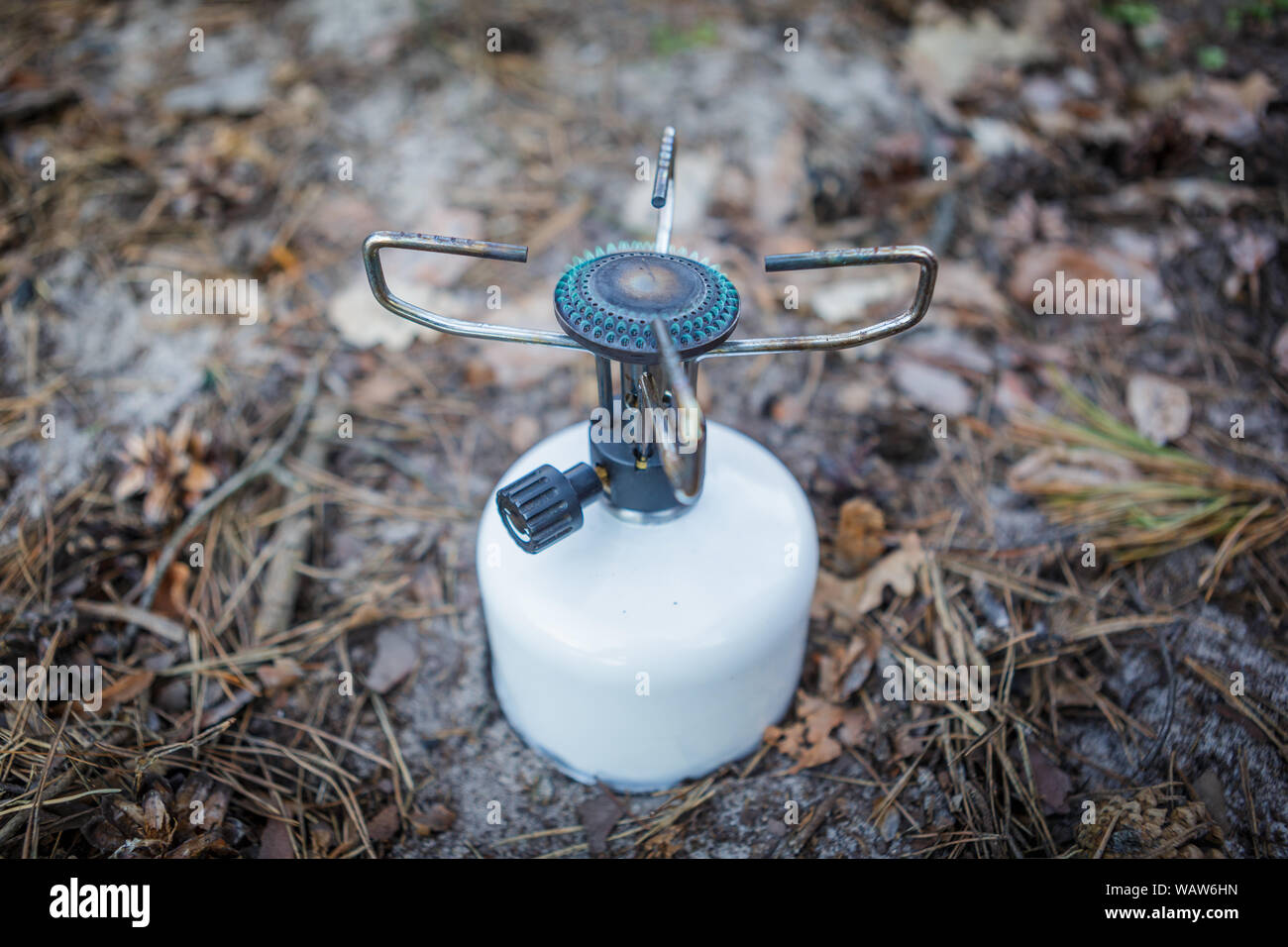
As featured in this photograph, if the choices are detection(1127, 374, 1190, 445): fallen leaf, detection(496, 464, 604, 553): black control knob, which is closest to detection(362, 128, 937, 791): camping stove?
detection(496, 464, 604, 553): black control knob

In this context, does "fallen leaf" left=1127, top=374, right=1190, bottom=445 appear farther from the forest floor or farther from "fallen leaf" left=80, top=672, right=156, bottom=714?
"fallen leaf" left=80, top=672, right=156, bottom=714

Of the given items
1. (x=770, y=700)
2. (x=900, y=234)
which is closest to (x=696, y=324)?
(x=770, y=700)

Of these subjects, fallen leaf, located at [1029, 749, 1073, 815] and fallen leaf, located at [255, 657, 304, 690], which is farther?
fallen leaf, located at [255, 657, 304, 690]

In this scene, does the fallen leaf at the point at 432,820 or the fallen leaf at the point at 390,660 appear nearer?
the fallen leaf at the point at 432,820

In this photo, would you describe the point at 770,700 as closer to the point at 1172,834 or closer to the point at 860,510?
the point at 860,510

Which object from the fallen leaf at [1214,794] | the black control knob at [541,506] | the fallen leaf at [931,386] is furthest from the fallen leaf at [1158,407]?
the black control knob at [541,506]

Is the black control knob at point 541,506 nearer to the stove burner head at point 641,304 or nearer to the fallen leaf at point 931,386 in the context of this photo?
the stove burner head at point 641,304
